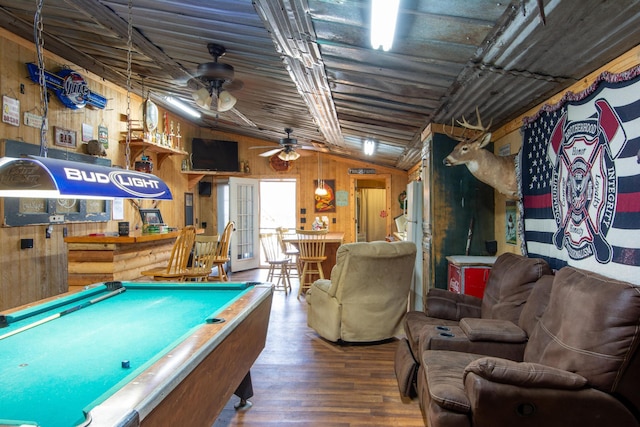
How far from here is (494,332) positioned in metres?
2.44

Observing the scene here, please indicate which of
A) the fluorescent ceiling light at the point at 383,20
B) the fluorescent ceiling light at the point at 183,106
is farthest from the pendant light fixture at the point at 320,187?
the fluorescent ceiling light at the point at 383,20

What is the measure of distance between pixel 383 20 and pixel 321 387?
251 cm

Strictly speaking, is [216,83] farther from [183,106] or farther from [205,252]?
[183,106]

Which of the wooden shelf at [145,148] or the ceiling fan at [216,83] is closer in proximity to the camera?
the ceiling fan at [216,83]

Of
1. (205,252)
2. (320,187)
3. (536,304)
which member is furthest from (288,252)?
(536,304)

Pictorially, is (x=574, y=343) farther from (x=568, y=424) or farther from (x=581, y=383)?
(x=568, y=424)

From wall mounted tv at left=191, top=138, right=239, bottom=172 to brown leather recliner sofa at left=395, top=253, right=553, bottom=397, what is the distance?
19.9 ft

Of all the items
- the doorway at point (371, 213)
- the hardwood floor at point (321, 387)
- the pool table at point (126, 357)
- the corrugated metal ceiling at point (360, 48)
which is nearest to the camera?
the pool table at point (126, 357)

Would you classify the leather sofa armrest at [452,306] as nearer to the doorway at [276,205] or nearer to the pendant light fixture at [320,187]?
the pendant light fixture at [320,187]

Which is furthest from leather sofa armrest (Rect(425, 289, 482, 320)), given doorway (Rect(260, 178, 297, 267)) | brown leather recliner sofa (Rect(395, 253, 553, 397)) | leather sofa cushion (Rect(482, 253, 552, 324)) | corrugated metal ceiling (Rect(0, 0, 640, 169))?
doorway (Rect(260, 178, 297, 267))

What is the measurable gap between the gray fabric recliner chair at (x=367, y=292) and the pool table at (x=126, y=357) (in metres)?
1.17

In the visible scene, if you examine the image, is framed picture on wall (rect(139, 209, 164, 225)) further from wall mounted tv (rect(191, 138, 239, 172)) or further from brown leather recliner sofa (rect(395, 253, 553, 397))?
brown leather recliner sofa (rect(395, 253, 553, 397))

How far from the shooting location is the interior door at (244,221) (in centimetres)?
802

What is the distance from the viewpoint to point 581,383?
1681 millimetres
